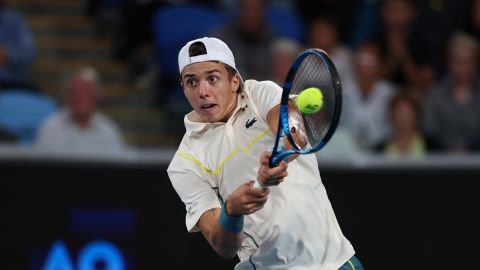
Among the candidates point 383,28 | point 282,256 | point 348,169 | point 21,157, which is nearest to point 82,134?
point 21,157

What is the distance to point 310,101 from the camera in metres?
3.98

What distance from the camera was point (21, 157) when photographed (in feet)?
25.1

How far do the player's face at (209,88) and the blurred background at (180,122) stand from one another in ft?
9.97

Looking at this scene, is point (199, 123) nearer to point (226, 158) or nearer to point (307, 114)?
point (226, 158)

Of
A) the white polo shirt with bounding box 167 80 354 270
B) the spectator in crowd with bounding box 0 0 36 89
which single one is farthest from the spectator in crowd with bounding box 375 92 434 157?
the white polo shirt with bounding box 167 80 354 270

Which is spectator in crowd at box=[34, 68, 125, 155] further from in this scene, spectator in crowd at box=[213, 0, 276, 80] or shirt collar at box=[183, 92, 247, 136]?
shirt collar at box=[183, 92, 247, 136]

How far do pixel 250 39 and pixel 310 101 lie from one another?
5195 mm

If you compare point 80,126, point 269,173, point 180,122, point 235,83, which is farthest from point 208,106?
point 180,122

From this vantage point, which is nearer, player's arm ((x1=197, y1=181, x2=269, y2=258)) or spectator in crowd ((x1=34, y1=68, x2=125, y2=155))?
player's arm ((x1=197, y1=181, x2=269, y2=258))

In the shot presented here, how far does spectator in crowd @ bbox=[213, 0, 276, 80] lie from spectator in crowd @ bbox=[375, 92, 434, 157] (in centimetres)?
122

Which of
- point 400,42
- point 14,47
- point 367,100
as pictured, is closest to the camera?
point 367,100

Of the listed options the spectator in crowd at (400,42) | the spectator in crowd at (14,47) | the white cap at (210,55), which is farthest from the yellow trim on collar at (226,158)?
the spectator in crowd at (400,42)

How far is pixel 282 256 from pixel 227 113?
2.31 feet

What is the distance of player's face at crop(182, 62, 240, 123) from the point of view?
457 cm
